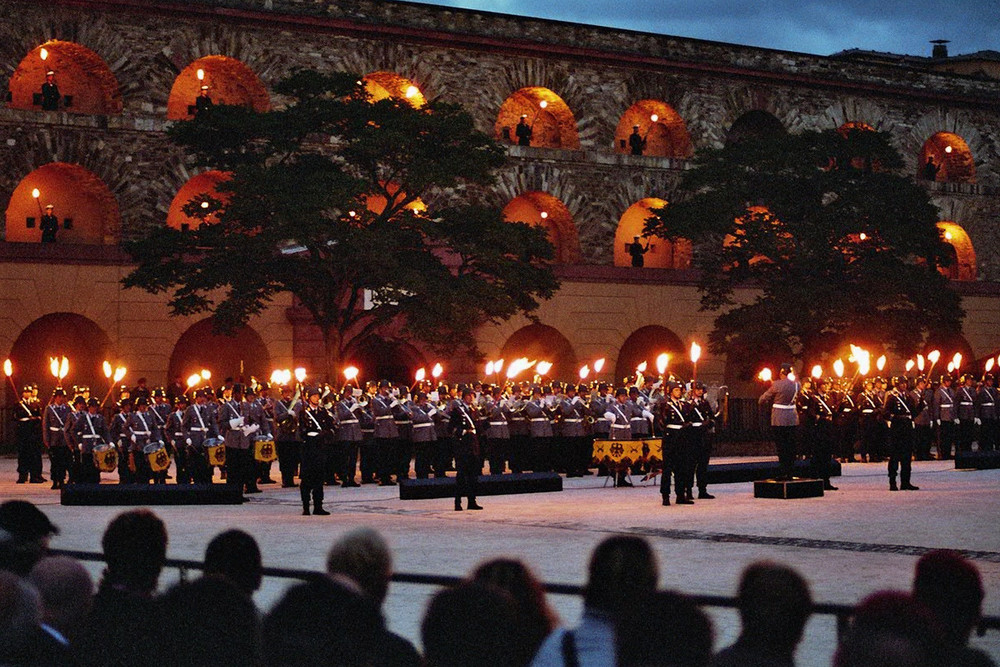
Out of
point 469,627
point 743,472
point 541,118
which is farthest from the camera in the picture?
point 541,118

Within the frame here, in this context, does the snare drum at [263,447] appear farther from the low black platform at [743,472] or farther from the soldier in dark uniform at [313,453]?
the low black platform at [743,472]

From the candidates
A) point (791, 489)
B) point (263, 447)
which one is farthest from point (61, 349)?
point (791, 489)

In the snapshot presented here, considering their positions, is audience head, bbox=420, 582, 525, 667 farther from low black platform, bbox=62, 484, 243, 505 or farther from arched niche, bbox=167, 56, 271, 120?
arched niche, bbox=167, 56, 271, 120

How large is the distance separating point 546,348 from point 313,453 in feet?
98.5

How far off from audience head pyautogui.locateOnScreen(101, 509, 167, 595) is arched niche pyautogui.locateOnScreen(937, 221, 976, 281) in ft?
191

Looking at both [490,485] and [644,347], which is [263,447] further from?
[644,347]

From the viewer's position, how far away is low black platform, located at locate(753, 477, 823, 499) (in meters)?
26.8

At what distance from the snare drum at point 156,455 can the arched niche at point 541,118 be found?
26.7m

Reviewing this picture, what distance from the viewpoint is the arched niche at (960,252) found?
6219cm

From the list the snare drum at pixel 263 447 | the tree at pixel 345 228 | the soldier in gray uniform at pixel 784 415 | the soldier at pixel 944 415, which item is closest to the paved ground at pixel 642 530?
the snare drum at pixel 263 447

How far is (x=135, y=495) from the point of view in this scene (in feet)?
85.1

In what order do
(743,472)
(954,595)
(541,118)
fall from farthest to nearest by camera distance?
(541,118), (743,472), (954,595)

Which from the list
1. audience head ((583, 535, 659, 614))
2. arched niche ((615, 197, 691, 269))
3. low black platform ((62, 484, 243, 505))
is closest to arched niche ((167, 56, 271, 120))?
arched niche ((615, 197, 691, 269))

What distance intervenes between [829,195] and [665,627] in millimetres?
52879
